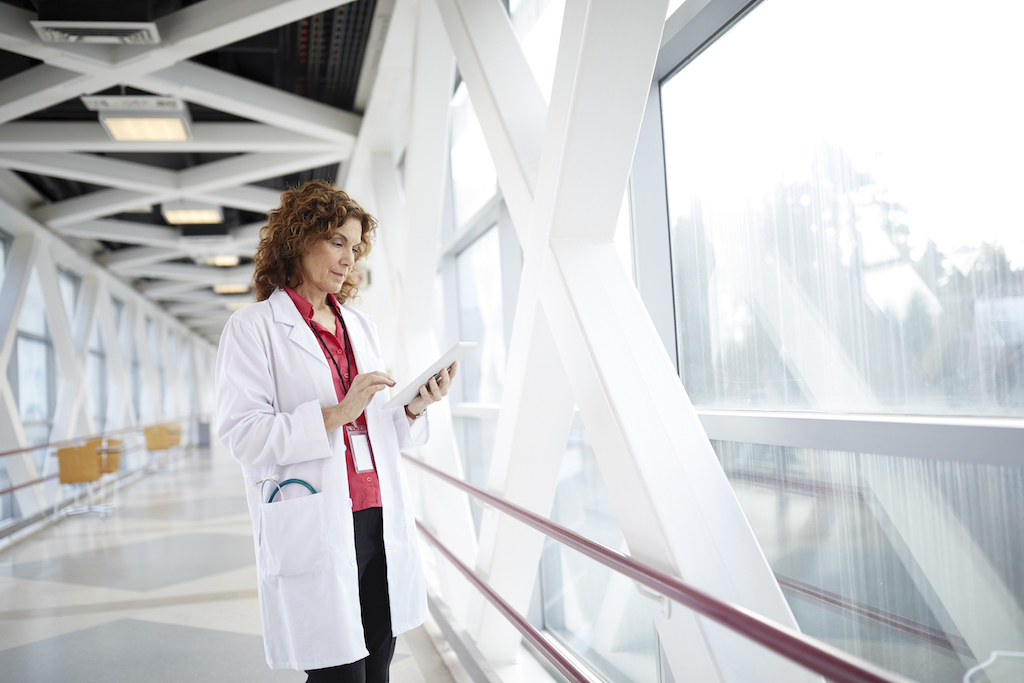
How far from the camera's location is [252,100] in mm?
6113

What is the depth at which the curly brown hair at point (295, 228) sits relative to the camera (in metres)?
1.85

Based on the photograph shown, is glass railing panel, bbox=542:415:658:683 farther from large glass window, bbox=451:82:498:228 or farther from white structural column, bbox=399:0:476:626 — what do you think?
large glass window, bbox=451:82:498:228

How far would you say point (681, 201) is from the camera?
252 cm

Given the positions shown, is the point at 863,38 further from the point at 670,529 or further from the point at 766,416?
the point at 670,529

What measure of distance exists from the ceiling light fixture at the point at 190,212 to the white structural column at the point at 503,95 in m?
6.94

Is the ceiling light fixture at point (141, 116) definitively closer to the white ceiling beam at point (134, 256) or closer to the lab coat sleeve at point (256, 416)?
the lab coat sleeve at point (256, 416)

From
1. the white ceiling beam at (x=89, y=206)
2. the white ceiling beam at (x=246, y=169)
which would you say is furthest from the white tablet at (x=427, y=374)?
the white ceiling beam at (x=89, y=206)

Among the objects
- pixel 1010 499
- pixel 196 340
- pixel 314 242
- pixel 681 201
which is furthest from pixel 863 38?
pixel 196 340

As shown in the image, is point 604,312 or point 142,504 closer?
point 604,312

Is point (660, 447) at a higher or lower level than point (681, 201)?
lower

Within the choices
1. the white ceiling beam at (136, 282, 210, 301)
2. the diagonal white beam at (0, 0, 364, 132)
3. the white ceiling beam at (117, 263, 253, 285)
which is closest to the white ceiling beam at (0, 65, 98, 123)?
the diagonal white beam at (0, 0, 364, 132)

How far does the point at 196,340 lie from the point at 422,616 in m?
27.9

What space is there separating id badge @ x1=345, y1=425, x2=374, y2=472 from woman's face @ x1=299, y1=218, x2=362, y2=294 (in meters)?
0.40

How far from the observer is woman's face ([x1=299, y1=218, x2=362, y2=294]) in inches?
73.9
